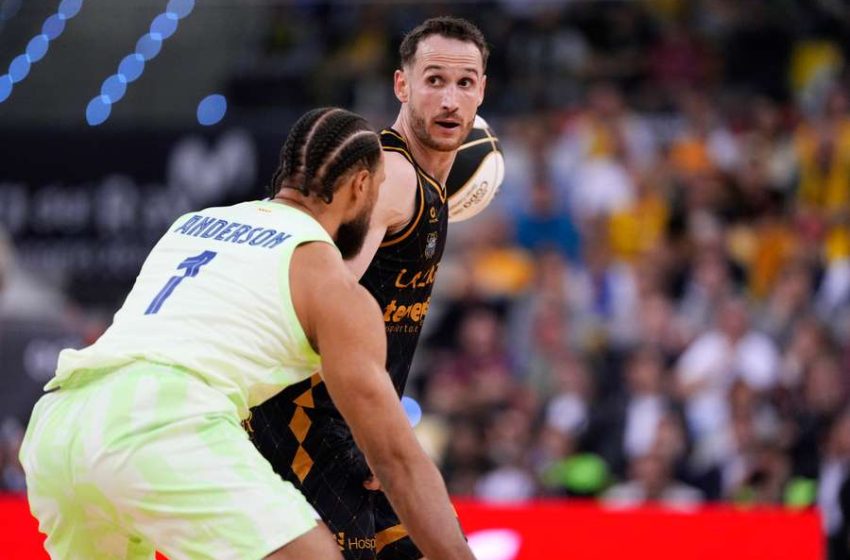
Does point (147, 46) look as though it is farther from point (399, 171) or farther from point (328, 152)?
point (328, 152)

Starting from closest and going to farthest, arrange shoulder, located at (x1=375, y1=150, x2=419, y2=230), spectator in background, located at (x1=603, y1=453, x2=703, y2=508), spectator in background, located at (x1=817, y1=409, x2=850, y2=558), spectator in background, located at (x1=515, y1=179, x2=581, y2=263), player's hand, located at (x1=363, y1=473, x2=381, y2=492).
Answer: shoulder, located at (x1=375, y1=150, x2=419, y2=230) → player's hand, located at (x1=363, y1=473, x2=381, y2=492) → spectator in background, located at (x1=817, y1=409, x2=850, y2=558) → spectator in background, located at (x1=603, y1=453, x2=703, y2=508) → spectator in background, located at (x1=515, y1=179, x2=581, y2=263)

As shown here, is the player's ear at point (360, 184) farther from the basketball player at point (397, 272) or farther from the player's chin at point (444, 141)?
the player's chin at point (444, 141)

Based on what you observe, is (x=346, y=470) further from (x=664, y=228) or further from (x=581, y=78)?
(x=581, y=78)

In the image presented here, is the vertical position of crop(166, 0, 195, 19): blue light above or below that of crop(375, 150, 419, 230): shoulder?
above

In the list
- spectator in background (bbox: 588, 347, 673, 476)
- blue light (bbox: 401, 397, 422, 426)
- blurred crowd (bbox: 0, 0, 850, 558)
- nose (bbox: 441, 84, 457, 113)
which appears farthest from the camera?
blue light (bbox: 401, 397, 422, 426)

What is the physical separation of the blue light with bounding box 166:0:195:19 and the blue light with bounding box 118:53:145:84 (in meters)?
0.54

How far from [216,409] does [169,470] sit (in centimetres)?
20

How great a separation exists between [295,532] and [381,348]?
52 centimetres

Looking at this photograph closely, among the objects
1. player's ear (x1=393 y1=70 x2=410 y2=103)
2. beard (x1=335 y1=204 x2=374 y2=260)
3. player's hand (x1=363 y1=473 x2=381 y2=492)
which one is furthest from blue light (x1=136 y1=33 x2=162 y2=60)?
beard (x1=335 y1=204 x2=374 y2=260)

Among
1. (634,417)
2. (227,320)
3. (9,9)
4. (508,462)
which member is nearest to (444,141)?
(227,320)

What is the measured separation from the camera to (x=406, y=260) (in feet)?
17.0

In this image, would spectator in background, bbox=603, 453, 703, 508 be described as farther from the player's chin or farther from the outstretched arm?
the outstretched arm

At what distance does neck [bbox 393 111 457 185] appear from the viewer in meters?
5.41

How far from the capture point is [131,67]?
14734mm
